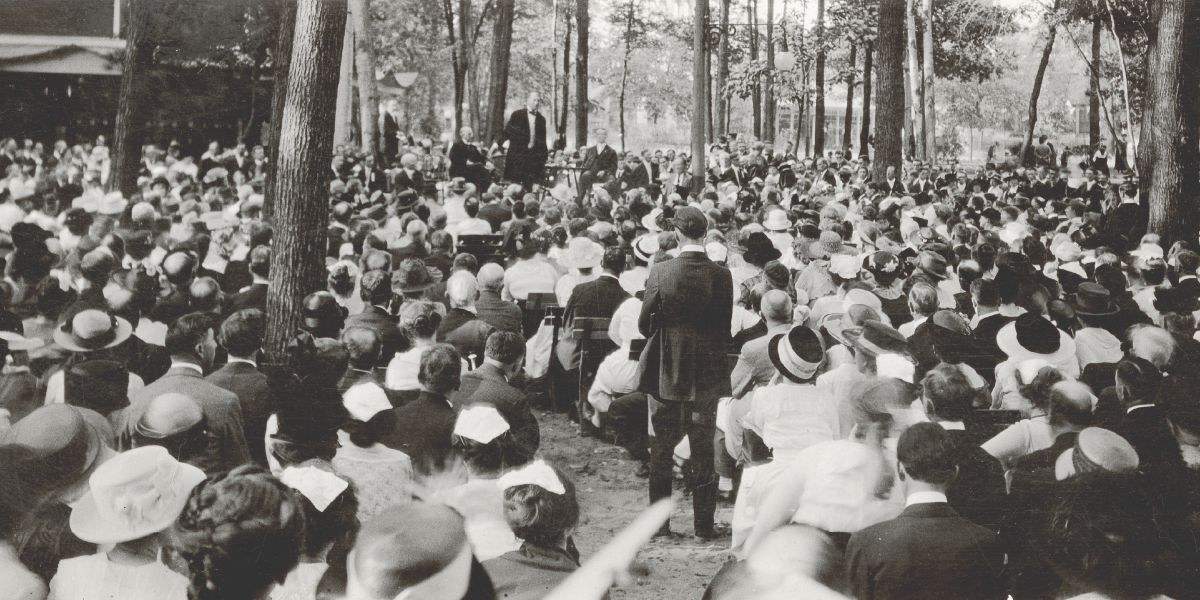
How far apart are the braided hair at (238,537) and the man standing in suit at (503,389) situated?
2.23m

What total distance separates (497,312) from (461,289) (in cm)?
33

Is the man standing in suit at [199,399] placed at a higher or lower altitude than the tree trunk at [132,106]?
lower

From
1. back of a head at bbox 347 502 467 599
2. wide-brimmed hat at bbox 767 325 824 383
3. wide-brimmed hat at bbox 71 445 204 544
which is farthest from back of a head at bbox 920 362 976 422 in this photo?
wide-brimmed hat at bbox 71 445 204 544

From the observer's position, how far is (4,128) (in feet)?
84.8

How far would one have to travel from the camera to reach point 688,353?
241 inches

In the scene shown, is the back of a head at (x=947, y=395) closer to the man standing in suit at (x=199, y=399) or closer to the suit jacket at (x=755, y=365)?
the suit jacket at (x=755, y=365)

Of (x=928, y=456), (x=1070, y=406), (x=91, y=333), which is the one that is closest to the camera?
(x=928, y=456)

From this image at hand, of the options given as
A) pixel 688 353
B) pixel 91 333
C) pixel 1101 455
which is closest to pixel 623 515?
pixel 688 353

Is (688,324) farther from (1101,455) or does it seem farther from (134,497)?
(134,497)

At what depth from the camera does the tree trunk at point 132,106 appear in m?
13.8

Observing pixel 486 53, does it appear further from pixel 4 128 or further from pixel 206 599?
pixel 206 599

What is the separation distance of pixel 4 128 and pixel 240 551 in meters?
27.4

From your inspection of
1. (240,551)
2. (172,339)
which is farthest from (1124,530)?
(172,339)

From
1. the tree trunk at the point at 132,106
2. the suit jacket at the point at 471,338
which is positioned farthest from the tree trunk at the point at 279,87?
the suit jacket at the point at 471,338
